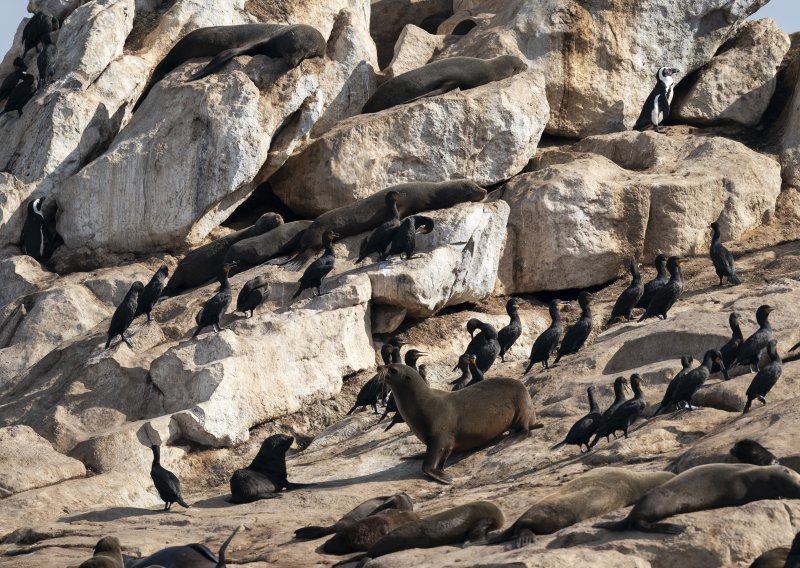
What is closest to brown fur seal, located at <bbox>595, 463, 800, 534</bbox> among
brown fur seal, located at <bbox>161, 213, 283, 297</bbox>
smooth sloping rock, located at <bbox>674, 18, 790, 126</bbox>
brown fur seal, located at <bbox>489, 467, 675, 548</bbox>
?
brown fur seal, located at <bbox>489, 467, 675, 548</bbox>

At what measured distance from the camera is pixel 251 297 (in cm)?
1838

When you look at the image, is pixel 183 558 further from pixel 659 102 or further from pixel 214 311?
pixel 659 102

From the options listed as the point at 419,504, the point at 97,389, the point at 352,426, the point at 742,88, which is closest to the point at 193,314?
the point at 97,389

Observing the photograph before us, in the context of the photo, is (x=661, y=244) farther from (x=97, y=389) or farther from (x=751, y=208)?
(x=97, y=389)

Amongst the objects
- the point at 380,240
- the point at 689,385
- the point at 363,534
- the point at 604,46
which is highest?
the point at 604,46

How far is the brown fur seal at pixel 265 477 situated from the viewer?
14.6 meters

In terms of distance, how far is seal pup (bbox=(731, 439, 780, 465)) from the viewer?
11.1m

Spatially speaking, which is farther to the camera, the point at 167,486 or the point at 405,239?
the point at 405,239

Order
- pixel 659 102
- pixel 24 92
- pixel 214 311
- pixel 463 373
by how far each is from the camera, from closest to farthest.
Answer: pixel 463 373, pixel 214 311, pixel 24 92, pixel 659 102

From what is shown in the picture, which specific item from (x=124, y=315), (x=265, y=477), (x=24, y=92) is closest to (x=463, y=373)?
(x=265, y=477)

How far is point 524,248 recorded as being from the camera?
71.0 feet

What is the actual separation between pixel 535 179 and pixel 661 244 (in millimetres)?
2059

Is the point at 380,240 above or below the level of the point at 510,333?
above

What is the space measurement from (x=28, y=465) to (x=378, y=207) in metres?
6.69
